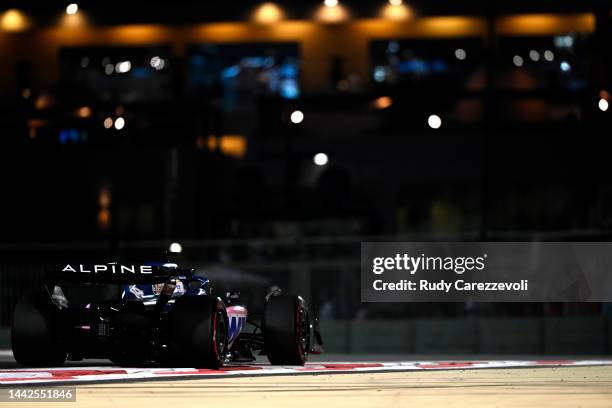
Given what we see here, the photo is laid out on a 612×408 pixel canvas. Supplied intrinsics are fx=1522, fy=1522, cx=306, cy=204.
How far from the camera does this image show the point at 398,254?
820 inches

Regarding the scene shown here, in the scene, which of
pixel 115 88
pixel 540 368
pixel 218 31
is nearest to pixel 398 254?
pixel 540 368

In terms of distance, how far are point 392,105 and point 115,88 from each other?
18.3 ft

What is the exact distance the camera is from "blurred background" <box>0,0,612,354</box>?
97.8 feet

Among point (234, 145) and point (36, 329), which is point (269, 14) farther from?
point (36, 329)

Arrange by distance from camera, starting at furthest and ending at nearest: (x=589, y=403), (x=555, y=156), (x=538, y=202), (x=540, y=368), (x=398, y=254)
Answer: (x=555, y=156)
(x=538, y=202)
(x=398, y=254)
(x=540, y=368)
(x=589, y=403)

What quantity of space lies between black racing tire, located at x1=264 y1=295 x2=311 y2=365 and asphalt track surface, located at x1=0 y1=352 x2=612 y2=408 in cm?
66

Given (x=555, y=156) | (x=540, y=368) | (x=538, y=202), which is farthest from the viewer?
(x=555, y=156)

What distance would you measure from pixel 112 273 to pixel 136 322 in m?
0.51

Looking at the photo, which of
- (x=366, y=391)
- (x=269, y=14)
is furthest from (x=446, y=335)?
(x=269, y=14)

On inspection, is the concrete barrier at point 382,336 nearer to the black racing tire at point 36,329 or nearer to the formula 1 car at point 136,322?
the formula 1 car at point 136,322

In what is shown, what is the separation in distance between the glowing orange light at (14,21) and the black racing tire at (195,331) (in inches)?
820

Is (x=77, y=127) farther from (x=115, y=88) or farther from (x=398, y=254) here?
(x=398, y=254)

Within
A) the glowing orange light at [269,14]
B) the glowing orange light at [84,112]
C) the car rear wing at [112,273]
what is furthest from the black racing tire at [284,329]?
the glowing orange light at [269,14]

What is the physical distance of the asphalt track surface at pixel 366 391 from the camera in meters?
11.0
